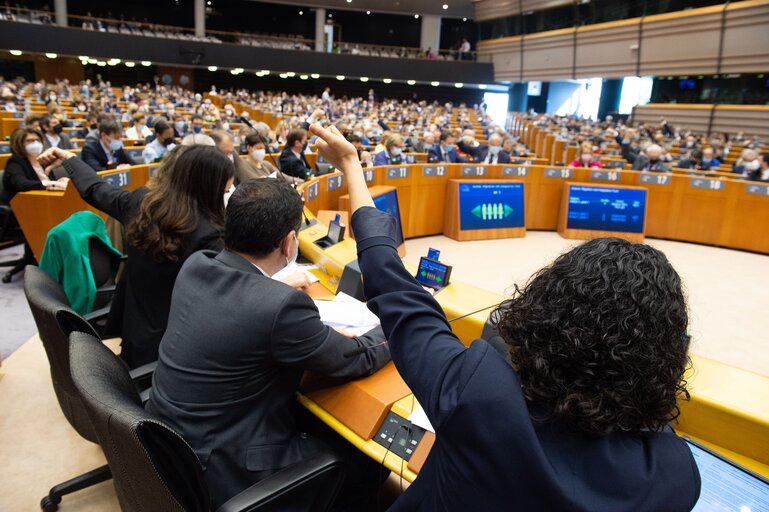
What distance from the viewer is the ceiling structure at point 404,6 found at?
24812mm

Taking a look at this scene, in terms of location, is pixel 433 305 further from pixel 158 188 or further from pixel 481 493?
pixel 158 188

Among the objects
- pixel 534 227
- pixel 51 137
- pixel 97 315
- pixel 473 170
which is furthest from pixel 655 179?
pixel 51 137

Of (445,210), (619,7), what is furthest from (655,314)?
(619,7)

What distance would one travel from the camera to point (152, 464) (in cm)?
125

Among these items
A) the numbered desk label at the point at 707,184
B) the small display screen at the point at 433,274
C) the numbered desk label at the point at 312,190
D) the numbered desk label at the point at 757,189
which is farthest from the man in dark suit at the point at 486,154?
the small display screen at the point at 433,274

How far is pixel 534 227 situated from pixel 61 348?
6.95 m

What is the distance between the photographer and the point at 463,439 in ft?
2.71

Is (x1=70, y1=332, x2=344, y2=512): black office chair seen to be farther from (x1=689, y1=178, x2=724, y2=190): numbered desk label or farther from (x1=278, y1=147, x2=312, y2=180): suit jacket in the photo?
(x1=689, y1=178, x2=724, y2=190): numbered desk label

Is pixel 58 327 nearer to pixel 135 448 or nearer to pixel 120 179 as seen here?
pixel 135 448

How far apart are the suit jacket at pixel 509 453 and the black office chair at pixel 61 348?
136cm

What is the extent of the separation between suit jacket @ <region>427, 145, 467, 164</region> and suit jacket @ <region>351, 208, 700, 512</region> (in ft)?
23.8

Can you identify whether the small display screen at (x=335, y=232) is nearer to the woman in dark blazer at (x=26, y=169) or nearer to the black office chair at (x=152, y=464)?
the black office chair at (x=152, y=464)

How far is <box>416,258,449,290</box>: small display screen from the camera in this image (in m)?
2.23

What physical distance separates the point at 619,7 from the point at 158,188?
20661 mm
